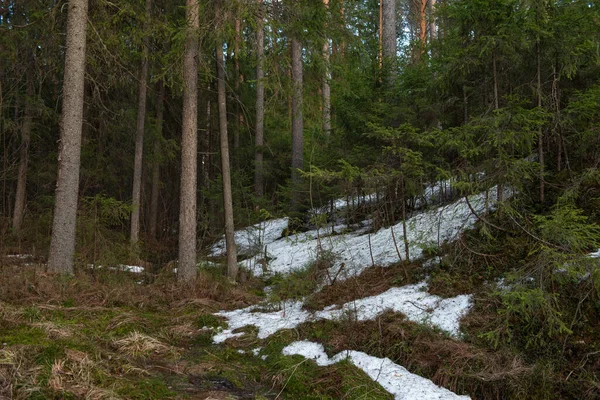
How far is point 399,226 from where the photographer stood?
398 inches

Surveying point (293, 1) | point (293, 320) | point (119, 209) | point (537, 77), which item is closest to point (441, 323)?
point (293, 320)

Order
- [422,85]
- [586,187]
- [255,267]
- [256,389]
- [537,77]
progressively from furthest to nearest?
[255,267] → [422,85] → [537,77] → [586,187] → [256,389]

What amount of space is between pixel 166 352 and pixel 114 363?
0.87 metres

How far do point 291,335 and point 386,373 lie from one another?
1.68 m

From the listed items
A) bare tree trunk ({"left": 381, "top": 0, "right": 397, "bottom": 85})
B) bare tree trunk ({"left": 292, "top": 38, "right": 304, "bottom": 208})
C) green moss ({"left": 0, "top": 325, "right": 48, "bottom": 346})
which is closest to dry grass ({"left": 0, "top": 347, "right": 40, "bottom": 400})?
green moss ({"left": 0, "top": 325, "right": 48, "bottom": 346})

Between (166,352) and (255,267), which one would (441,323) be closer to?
(166,352)

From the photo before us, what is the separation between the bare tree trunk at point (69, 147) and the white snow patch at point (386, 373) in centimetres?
526

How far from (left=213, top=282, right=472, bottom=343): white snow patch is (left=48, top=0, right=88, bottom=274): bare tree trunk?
3.51m

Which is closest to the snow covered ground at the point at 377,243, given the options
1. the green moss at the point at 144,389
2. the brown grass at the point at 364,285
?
the brown grass at the point at 364,285

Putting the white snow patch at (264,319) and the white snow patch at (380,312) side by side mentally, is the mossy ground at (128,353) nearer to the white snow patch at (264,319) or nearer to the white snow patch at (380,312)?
the white snow patch at (264,319)

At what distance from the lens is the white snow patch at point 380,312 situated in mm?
5621

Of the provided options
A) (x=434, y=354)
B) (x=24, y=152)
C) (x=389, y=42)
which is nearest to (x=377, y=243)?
(x=434, y=354)

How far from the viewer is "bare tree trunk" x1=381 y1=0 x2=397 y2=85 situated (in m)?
11.1

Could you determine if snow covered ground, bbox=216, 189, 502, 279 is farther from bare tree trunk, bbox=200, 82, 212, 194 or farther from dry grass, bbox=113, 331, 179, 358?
bare tree trunk, bbox=200, 82, 212, 194
